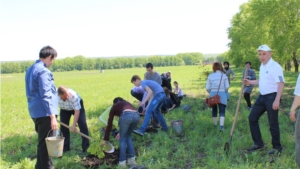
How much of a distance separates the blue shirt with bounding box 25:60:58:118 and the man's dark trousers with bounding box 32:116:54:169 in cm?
12

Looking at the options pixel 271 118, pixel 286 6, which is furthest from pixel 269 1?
pixel 271 118

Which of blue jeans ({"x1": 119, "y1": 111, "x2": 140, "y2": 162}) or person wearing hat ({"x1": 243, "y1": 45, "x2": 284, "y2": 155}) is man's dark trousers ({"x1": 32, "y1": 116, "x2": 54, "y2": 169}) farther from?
person wearing hat ({"x1": 243, "y1": 45, "x2": 284, "y2": 155})

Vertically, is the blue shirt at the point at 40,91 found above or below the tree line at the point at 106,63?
below

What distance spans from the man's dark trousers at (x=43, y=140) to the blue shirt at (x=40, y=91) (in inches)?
4.6

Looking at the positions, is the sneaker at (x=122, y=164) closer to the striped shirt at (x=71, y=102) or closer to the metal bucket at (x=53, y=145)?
the metal bucket at (x=53, y=145)

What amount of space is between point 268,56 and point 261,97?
0.82 meters

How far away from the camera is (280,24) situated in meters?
19.2

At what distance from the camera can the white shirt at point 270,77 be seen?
5262 mm

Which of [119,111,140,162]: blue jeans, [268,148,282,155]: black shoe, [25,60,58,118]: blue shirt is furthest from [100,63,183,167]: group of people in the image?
[268,148,282,155]: black shoe

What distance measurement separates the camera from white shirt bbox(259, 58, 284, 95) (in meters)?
5.26

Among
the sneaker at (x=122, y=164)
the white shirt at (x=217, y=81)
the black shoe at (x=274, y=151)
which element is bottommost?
the sneaker at (x=122, y=164)

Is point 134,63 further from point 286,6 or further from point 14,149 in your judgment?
point 14,149

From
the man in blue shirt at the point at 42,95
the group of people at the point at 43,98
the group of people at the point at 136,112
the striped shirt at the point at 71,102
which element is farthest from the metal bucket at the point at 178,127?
the man in blue shirt at the point at 42,95

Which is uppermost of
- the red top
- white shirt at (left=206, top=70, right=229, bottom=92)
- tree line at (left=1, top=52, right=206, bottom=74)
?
tree line at (left=1, top=52, right=206, bottom=74)
